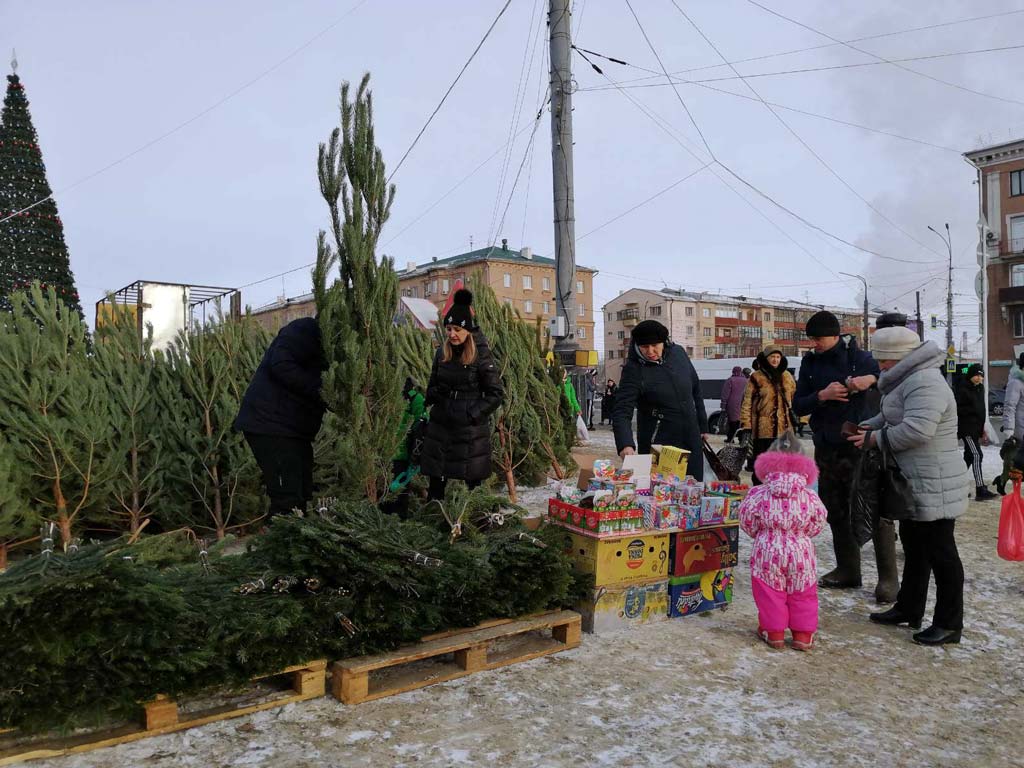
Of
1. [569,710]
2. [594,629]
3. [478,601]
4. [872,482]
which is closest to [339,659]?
[478,601]

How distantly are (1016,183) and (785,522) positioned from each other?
1945 inches

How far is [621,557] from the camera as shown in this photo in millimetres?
3959

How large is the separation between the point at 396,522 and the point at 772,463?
2.06 meters

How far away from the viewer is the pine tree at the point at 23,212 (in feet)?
71.8

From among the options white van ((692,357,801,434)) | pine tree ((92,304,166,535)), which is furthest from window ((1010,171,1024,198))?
pine tree ((92,304,166,535))

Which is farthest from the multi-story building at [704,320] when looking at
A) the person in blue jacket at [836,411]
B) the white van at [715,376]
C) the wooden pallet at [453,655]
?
the wooden pallet at [453,655]

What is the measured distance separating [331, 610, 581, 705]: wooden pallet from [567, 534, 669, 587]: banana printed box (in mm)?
295

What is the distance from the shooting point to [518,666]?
345cm

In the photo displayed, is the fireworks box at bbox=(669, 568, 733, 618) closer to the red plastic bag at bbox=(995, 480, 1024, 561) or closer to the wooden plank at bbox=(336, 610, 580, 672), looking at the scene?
the wooden plank at bbox=(336, 610, 580, 672)

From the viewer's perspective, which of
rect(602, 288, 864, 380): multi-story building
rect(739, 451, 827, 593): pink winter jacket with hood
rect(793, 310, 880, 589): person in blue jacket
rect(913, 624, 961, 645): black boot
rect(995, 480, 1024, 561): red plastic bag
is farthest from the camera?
rect(602, 288, 864, 380): multi-story building

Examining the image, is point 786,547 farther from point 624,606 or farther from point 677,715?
point 677,715

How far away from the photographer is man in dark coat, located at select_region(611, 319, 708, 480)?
193 inches

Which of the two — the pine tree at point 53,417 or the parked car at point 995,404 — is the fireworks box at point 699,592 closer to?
the pine tree at point 53,417

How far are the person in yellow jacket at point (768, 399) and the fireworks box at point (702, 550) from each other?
186cm
